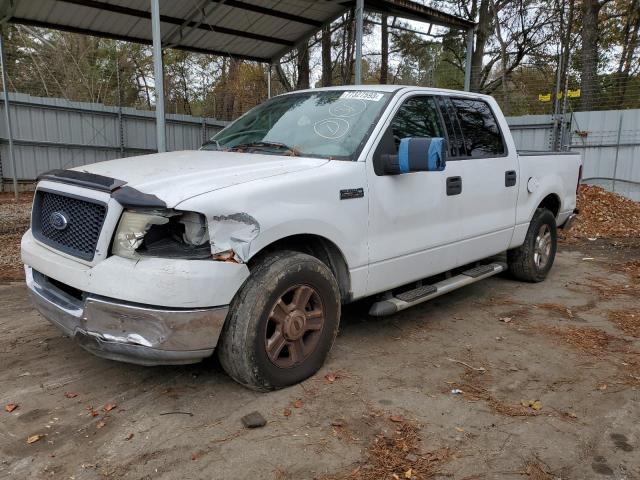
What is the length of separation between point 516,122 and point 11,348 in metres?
12.6

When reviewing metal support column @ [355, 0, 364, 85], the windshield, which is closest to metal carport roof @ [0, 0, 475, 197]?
metal support column @ [355, 0, 364, 85]

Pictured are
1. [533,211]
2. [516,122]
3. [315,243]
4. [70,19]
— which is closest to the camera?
[315,243]

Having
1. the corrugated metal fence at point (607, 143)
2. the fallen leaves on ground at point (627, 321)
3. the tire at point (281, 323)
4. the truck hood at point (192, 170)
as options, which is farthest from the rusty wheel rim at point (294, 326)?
the corrugated metal fence at point (607, 143)

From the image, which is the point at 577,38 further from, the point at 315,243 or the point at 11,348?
the point at 11,348

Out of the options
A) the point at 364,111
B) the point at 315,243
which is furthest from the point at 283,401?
the point at 364,111

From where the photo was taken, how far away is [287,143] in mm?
3896

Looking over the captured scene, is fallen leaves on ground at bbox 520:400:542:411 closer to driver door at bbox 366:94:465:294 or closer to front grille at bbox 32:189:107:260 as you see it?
driver door at bbox 366:94:465:294

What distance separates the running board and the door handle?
78cm

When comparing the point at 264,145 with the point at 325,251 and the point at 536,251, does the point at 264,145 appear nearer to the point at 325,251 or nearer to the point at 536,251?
the point at 325,251

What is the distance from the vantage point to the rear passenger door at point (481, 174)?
4.50 metres

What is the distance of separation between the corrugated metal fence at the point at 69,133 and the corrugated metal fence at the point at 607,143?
10.7m

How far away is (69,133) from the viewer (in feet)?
45.0

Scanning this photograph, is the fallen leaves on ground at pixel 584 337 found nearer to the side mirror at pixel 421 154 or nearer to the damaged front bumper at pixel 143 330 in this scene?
the side mirror at pixel 421 154

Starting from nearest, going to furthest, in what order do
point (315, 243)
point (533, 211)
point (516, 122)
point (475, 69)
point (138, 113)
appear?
point (315, 243), point (533, 211), point (516, 122), point (138, 113), point (475, 69)
